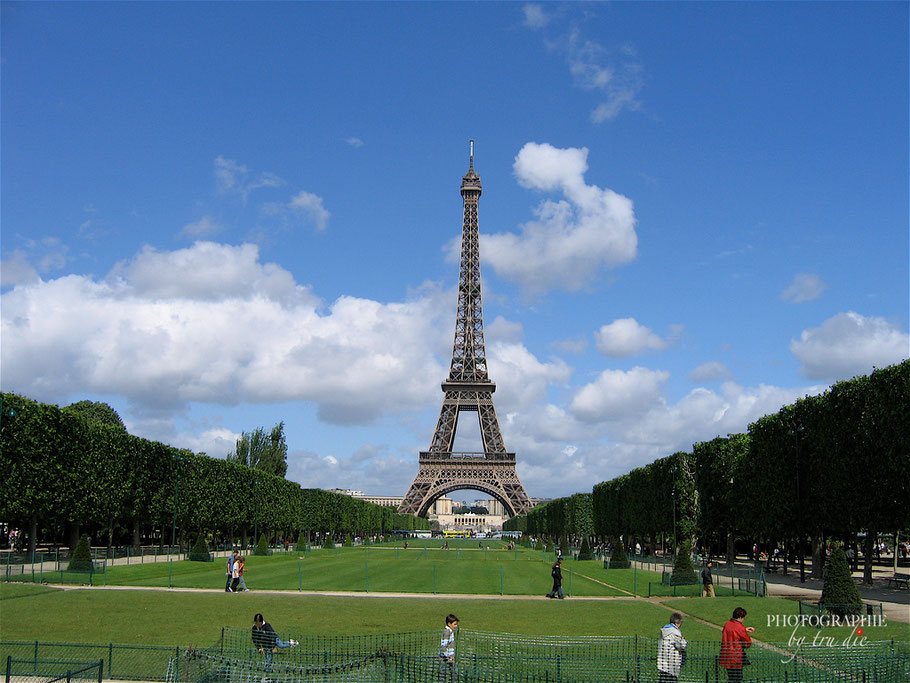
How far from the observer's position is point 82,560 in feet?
141

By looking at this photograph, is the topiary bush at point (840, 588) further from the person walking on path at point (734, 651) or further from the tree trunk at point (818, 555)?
the tree trunk at point (818, 555)

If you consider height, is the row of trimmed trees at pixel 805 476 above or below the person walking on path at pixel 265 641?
above

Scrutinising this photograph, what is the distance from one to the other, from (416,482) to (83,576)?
9257cm

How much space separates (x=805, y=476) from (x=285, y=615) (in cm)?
3348

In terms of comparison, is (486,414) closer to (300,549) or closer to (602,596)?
(300,549)

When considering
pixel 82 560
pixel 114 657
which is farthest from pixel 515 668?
pixel 82 560

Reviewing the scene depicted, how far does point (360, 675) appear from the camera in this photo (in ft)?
52.8

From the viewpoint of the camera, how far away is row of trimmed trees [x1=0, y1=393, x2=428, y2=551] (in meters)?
50.5

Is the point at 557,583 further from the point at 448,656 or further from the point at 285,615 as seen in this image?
the point at 448,656

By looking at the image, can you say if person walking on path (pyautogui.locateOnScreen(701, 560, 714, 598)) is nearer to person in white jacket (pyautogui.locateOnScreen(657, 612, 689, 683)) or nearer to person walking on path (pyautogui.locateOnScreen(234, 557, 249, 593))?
person walking on path (pyautogui.locateOnScreen(234, 557, 249, 593))

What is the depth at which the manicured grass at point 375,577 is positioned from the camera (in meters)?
41.8

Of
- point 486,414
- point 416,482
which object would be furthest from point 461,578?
point 486,414

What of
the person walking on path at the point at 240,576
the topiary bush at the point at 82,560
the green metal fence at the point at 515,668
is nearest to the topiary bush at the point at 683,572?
the person walking on path at the point at 240,576

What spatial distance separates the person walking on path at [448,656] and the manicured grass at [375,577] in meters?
22.5
